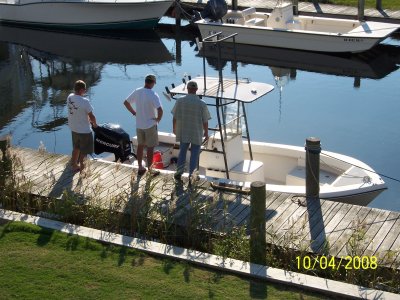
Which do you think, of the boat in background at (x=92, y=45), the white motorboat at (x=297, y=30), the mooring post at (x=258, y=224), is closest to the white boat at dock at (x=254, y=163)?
the mooring post at (x=258, y=224)

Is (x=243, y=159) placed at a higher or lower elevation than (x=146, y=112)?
lower

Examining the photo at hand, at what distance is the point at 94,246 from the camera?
8914 millimetres

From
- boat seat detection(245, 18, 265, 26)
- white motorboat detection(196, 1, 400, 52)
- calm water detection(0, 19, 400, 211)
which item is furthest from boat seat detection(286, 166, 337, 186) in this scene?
boat seat detection(245, 18, 265, 26)

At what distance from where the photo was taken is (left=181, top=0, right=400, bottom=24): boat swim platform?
25.6m

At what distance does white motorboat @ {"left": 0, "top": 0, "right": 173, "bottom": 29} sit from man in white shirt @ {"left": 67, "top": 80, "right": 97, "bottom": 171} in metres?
17.7

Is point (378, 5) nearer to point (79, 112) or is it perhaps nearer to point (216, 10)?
point (216, 10)

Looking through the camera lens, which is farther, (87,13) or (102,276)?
(87,13)

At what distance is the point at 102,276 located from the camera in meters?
8.20

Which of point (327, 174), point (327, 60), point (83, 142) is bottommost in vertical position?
point (327, 60)

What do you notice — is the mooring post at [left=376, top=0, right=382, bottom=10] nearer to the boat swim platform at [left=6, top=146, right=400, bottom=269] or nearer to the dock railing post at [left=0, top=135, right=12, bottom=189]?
the boat swim platform at [left=6, top=146, right=400, bottom=269]

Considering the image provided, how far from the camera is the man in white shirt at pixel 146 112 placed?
11188 mm

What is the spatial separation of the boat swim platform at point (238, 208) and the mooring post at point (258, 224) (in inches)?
17.9

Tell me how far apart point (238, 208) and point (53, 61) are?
1644 cm

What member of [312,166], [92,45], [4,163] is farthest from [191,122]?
[92,45]
